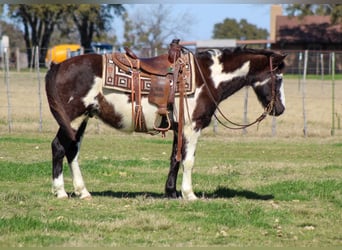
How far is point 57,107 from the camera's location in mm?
9828

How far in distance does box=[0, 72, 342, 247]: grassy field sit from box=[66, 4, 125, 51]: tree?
45.2 meters

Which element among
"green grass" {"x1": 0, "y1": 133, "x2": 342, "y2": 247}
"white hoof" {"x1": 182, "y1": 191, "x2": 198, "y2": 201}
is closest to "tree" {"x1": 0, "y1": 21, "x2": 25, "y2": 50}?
"green grass" {"x1": 0, "y1": 133, "x2": 342, "y2": 247}

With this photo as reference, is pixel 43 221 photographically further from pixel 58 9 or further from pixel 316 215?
pixel 58 9

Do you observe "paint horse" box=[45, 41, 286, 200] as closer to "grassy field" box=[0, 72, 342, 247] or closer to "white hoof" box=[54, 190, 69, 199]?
"white hoof" box=[54, 190, 69, 199]

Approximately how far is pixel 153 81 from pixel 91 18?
5734 centimetres

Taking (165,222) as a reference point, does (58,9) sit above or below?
above

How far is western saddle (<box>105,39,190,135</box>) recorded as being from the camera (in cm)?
995

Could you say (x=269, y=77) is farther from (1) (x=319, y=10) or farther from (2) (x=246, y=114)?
(1) (x=319, y=10)

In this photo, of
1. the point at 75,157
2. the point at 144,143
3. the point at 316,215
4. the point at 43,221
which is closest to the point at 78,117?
the point at 75,157

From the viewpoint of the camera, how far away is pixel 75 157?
10227 millimetres

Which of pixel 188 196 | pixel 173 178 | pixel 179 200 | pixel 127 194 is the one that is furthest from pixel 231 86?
pixel 127 194

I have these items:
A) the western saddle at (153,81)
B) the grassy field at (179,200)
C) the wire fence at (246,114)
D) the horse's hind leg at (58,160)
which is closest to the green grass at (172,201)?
the grassy field at (179,200)

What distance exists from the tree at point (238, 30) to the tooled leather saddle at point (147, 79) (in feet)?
380

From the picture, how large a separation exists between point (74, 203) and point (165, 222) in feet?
6.14
